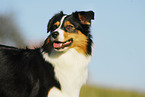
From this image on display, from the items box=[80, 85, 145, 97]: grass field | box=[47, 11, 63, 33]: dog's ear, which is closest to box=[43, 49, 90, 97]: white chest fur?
box=[47, 11, 63, 33]: dog's ear

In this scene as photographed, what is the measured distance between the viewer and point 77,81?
17.9 ft

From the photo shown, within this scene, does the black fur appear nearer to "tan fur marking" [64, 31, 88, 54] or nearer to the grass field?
"tan fur marking" [64, 31, 88, 54]

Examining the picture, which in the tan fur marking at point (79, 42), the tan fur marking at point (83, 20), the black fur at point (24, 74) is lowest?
the black fur at point (24, 74)

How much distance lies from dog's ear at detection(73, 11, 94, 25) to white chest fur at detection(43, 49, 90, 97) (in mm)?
812

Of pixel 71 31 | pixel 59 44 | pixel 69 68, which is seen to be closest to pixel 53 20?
pixel 71 31

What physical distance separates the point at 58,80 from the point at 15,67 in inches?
48.4

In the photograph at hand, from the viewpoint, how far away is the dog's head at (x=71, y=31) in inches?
200

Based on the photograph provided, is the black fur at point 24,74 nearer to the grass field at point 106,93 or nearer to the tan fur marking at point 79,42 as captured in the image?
the tan fur marking at point 79,42

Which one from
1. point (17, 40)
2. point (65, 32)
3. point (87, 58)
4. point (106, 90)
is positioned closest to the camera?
point (65, 32)

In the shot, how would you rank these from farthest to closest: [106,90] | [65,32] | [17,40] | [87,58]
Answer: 1. [17,40]
2. [106,90]
3. [87,58]
4. [65,32]

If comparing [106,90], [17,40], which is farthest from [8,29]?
[106,90]

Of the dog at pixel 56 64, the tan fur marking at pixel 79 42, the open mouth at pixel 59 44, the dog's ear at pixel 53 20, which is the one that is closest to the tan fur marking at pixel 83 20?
the dog at pixel 56 64

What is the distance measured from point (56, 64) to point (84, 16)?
139 centimetres

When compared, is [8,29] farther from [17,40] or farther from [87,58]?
[87,58]
